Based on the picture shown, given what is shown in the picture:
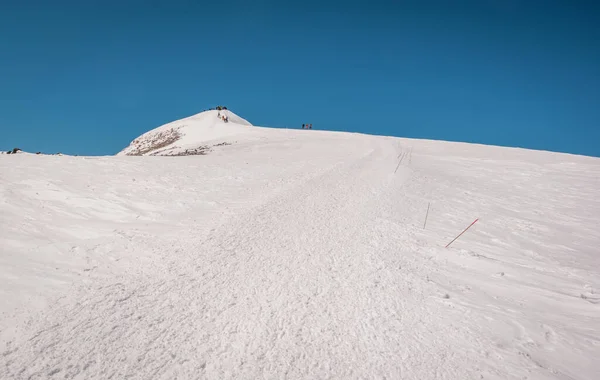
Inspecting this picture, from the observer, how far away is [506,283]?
7605mm

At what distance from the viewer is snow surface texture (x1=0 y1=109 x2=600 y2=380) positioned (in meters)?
4.60

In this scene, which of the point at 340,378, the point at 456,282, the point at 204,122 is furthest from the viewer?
the point at 204,122

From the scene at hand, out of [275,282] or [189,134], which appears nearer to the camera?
[275,282]

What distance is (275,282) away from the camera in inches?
264

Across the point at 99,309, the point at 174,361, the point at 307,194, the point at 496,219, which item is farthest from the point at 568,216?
the point at 99,309

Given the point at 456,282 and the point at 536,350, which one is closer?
the point at 536,350

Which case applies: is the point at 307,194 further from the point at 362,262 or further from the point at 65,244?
the point at 65,244

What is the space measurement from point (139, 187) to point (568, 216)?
761 inches

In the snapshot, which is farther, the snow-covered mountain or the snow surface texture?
the snow-covered mountain

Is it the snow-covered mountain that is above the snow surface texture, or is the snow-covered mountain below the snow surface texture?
above

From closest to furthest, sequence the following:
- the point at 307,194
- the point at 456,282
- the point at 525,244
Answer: the point at 456,282, the point at 525,244, the point at 307,194

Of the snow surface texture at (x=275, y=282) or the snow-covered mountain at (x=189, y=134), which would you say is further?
the snow-covered mountain at (x=189, y=134)

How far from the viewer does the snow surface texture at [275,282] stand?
15.1ft

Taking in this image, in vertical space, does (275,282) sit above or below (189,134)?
below
